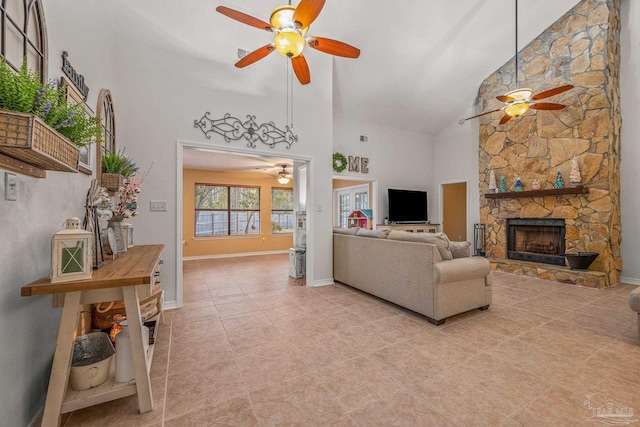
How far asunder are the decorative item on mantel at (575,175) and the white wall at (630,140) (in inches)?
27.8

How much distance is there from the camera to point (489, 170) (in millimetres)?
5809

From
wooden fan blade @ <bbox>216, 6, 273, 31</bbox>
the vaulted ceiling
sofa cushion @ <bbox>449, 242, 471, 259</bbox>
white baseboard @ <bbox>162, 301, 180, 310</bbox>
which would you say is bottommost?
white baseboard @ <bbox>162, 301, 180, 310</bbox>

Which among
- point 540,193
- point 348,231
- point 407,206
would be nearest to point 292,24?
point 348,231

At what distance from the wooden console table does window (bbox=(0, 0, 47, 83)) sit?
3.41ft

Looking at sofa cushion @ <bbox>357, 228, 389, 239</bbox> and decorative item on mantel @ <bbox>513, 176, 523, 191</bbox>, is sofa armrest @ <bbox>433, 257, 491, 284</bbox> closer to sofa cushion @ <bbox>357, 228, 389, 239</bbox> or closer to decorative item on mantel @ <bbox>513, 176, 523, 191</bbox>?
sofa cushion @ <bbox>357, 228, 389, 239</bbox>

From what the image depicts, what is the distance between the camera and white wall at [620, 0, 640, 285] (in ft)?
14.2

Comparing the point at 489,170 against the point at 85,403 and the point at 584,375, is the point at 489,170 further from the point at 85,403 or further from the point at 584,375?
the point at 85,403

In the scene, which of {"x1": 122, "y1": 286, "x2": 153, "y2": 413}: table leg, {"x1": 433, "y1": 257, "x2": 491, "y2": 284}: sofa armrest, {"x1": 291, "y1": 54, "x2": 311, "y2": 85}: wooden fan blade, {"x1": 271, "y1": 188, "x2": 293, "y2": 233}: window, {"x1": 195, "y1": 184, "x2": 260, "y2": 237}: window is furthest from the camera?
{"x1": 271, "y1": 188, "x2": 293, "y2": 233}: window

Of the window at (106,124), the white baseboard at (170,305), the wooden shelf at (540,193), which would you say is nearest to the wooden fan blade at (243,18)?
the window at (106,124)

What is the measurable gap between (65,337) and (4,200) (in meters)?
0.69

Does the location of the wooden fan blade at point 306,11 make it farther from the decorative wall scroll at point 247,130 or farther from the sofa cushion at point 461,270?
the sofa cushion at point 461,270

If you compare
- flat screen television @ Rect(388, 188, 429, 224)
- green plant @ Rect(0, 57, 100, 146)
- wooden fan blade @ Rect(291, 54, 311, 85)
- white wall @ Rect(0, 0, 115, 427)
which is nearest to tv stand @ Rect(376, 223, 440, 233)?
flat screen television @ Rect(388, 188, 429, 224)

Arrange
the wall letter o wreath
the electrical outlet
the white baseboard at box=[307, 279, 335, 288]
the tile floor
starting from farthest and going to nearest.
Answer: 1. the wall letter o wreath
2. the white baseboard at box=[307, 279, 335, 288]
3. the electrical outlet
4. the tile floor

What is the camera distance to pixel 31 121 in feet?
3.02
